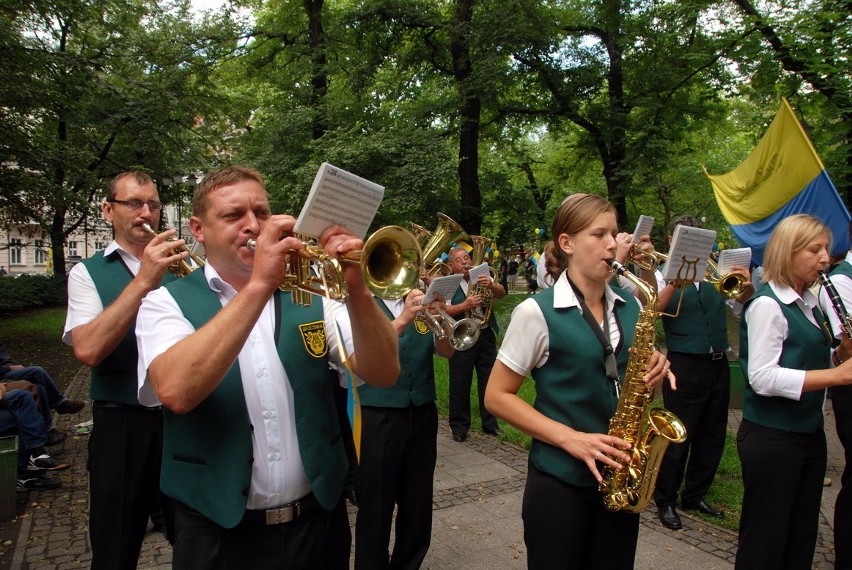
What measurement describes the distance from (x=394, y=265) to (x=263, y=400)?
639 mm

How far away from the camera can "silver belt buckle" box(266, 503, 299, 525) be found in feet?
6.85

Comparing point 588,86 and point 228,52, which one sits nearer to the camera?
point 588,86

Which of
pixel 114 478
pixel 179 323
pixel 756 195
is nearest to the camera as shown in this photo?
pixel 179 323

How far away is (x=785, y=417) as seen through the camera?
10.6 feet

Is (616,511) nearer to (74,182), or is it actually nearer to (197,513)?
(197,513)

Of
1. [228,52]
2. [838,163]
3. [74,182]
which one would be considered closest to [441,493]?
[838,163]

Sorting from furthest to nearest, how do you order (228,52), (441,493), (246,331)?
(228,52) → (441,493) → (246,331)

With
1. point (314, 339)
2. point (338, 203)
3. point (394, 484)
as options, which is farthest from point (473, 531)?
point (338, 203)

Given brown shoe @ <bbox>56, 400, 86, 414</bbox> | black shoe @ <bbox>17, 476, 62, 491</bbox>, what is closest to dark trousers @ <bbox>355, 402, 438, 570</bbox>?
black shoe @ <bbox>17, 476, 62, 491</bbox>

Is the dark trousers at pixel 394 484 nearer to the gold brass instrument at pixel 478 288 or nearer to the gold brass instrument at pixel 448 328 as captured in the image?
the gold brass instrument at pixel 448 328

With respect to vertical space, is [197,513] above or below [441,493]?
above

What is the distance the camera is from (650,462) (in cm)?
262

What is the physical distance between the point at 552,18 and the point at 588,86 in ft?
6.36

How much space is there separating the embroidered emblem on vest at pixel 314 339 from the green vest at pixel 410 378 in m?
1.39
